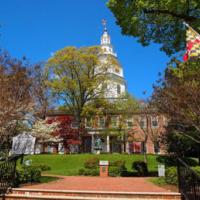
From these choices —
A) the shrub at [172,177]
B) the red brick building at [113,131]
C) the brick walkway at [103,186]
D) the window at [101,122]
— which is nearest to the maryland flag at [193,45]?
the brick walkway at [103,186]

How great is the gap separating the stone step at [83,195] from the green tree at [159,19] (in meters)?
5.34

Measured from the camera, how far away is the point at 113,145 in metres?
38.9

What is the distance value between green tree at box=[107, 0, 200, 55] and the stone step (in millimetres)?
5336

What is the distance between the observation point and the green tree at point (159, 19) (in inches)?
345

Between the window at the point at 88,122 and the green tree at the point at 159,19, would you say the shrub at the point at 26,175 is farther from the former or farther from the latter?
the window at the point at 88,122

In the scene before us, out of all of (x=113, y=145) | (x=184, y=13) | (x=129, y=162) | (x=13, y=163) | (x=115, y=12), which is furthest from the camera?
(x=113, y=145)

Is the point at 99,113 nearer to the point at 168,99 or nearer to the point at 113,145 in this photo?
the point at 113,145

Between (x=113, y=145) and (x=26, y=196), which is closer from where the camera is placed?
(x=26, y=196)

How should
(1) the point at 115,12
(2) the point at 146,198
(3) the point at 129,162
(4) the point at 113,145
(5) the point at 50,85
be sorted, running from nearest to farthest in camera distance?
(2) the point at 146,198, (1) the point at 115,12, (3) the point at 129,162, (5) the point at 50,85, (4) the point at 113,145

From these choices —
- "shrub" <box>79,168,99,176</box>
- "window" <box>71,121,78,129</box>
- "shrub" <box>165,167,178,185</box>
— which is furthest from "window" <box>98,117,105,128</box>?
"shrub" <box>165,167,178,185</box>

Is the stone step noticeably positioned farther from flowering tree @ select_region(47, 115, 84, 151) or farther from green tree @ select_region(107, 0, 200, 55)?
flowering tree @ select_region(47, 115, 84, 151)

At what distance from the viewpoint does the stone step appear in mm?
7184

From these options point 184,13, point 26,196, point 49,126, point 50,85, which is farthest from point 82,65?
point 26,196

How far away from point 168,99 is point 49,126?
19.4 m
